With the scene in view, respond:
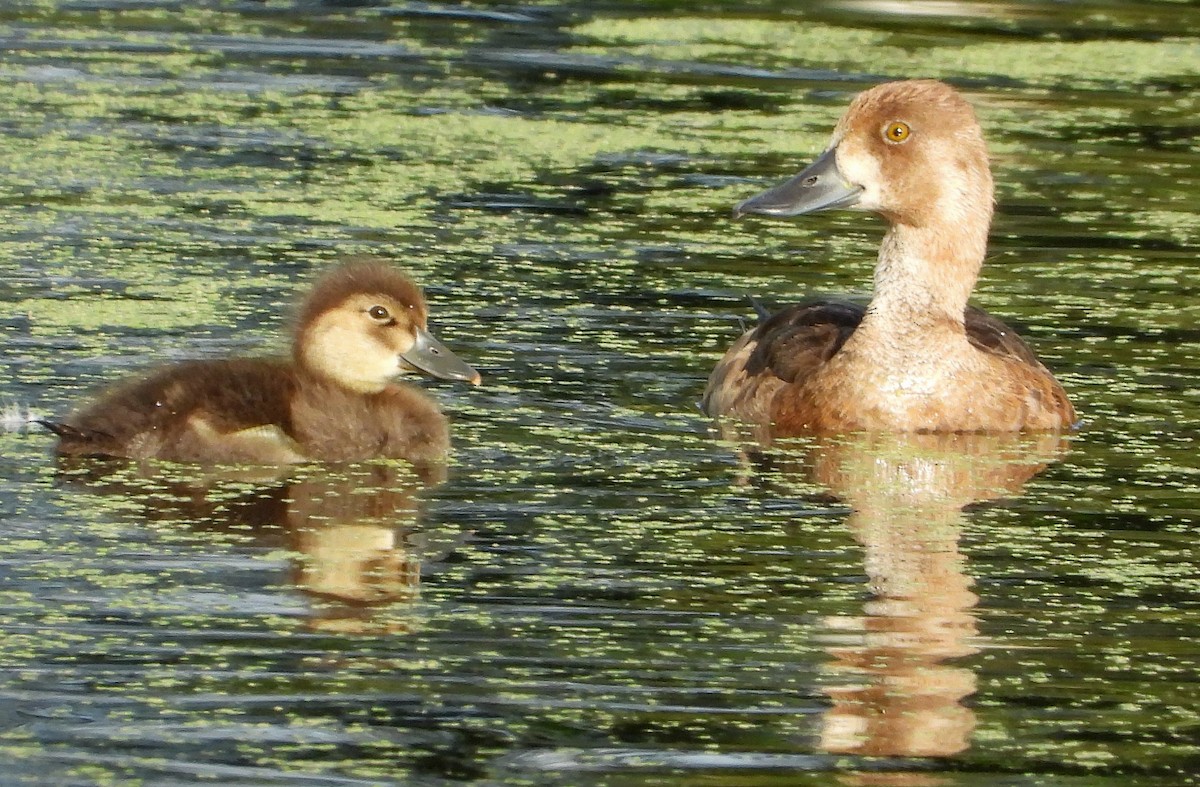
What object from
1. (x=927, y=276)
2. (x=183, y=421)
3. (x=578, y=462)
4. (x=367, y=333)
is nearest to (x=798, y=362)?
(x=927, y=276)

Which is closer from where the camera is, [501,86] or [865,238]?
[865,238]

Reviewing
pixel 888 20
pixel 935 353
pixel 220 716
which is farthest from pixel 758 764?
pixel 888 20

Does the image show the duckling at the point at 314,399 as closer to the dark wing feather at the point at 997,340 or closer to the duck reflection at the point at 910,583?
the duck reflection at the point at 910,583

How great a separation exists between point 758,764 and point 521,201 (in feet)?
22.1

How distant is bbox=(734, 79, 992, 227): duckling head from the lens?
8.89m

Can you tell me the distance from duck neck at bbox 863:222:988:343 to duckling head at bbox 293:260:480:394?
1606 millimetres

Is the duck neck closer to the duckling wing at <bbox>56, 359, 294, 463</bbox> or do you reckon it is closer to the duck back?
the duck back

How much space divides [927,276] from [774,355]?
2.01ft

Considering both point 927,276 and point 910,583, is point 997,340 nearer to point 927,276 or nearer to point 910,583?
point 927,276

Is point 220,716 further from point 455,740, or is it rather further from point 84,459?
point 84,459

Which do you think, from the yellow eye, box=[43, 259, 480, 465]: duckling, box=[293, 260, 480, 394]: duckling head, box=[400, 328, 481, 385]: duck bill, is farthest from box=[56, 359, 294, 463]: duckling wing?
the yellow eye

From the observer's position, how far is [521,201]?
457 inches

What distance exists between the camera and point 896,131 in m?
8.95

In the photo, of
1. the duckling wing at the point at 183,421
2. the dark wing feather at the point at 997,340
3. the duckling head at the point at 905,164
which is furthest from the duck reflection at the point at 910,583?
the duckling wing at the point at 183,421
